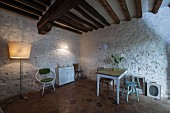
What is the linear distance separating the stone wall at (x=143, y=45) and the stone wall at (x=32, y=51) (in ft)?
6.67

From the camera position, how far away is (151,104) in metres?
2.49

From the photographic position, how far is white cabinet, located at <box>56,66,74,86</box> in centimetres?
385

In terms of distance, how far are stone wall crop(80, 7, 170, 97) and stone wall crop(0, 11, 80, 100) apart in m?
2.03

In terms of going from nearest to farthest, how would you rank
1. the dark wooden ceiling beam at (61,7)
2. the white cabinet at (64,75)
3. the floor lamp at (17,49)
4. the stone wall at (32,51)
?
the dark wooden ceiling beam at (61,7)
the floor lamp at (17,49)
the stone wall at (32,51)
the white cabinet at (64,75)

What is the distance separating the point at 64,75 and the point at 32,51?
1.64 metres

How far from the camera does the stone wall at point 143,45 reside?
9.70ft

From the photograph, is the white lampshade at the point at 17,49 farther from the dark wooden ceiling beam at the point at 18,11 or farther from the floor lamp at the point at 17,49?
the dark wooden ceiling beam at the point at 18,11

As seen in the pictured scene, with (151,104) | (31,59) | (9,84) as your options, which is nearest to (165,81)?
(151,104)

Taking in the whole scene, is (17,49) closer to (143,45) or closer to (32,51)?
(32,51)

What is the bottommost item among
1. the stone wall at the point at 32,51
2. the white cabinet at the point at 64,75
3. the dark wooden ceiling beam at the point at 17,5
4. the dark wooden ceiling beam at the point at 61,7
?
the white cabinet at the point at 64,75

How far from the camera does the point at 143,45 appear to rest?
3.33 meters

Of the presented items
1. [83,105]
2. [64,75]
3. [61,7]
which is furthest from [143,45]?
[64,75]

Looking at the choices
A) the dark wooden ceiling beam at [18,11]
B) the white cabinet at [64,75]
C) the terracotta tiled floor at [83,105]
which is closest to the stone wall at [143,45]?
the terracotta tiled floor at [83,105]

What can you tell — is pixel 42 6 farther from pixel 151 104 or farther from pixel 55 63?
pixel 151 104
